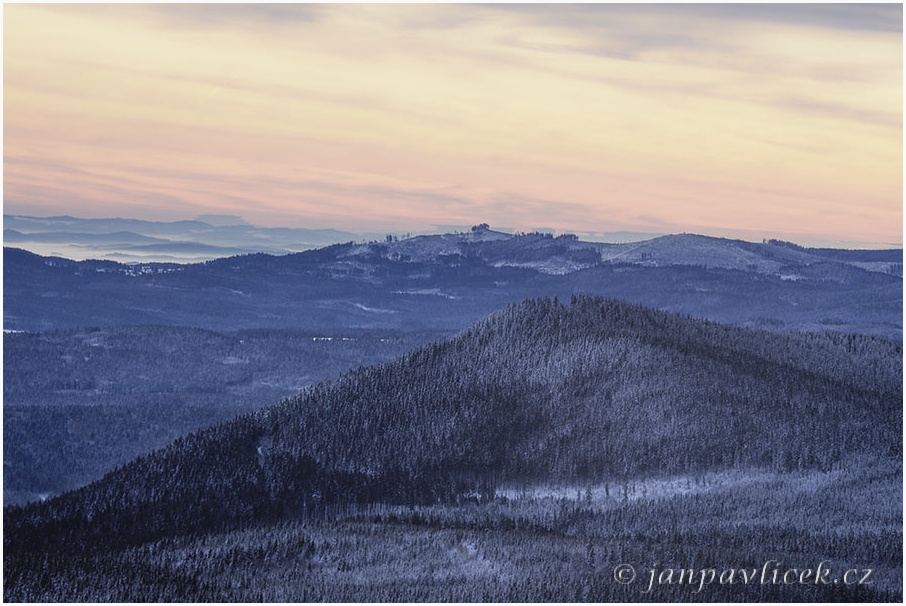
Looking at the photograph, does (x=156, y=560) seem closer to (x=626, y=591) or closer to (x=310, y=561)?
(x=310, y=561)

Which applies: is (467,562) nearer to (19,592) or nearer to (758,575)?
(758,575)

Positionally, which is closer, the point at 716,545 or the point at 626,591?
the point at 626,591

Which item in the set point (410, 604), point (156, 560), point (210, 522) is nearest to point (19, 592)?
point (156, 560)

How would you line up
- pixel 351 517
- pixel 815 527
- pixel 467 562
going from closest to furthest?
pixel 467 562 → pixel 815 527 → pixel 351 517

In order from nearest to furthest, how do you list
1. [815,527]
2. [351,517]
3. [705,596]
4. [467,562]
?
[705,596] → [467,562] → [815,527] → [351,517]

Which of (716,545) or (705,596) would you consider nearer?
(705,596)

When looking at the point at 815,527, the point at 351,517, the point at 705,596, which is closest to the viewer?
the point at 705,596

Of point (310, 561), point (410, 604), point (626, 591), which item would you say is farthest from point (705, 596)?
point (310, 561)

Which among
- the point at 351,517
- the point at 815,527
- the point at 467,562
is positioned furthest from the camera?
the point at 351,517

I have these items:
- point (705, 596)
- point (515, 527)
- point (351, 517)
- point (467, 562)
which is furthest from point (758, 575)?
point (351, 517)
